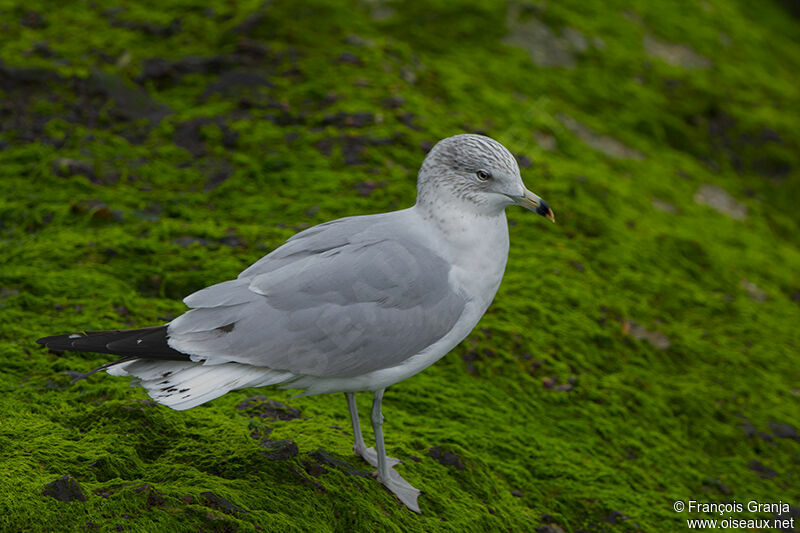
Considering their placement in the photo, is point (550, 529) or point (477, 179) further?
point (550, 529)

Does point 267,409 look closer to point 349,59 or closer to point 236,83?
point 236,83

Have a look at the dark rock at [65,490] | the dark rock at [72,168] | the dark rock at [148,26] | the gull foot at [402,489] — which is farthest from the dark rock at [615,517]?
the dark rock at [148,26]

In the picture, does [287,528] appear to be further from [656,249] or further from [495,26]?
[495,26]

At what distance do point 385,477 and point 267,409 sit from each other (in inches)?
34.0

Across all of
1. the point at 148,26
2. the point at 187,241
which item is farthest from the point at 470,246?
the point at 148,26

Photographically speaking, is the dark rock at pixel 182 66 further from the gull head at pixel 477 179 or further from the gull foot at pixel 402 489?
the gull foot at pixel 402 489

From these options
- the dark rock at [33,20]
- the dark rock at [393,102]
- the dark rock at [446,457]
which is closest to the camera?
the dark rock at [446,457]

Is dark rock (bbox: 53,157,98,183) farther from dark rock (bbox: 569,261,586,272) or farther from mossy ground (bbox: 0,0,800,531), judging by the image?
dark rock (bbox: 569,261,586,272)

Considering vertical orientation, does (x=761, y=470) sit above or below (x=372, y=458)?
below

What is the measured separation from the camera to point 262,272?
4.00 metres

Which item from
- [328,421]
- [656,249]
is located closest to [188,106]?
[328,421]

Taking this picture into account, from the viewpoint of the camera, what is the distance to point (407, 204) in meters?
6.40

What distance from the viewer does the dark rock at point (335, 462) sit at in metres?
4.24

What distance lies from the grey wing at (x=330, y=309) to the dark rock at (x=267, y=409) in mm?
946
